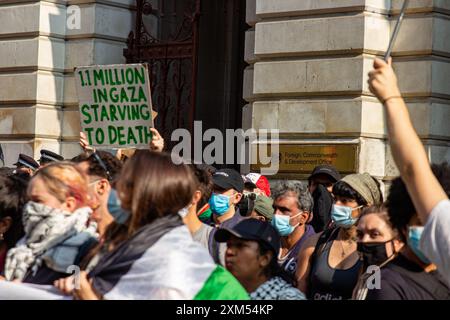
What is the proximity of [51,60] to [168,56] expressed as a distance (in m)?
1.59

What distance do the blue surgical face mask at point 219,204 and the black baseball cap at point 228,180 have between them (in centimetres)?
8

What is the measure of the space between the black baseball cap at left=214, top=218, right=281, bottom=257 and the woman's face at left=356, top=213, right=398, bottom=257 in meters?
0.57

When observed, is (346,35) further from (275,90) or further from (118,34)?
(118,34)

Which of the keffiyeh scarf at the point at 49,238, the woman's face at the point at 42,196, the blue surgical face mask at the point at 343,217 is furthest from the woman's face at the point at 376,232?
the woman's face at the point at 42,196

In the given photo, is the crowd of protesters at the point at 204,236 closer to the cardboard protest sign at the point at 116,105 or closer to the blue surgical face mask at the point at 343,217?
the blue surgical face mask at the point at 343,217

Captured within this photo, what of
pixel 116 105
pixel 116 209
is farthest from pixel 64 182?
pixel 116 105

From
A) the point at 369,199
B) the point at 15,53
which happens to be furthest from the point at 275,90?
the point at 369,199

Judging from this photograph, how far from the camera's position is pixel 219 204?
8.17 m

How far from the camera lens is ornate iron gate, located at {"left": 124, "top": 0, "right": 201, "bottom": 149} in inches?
525

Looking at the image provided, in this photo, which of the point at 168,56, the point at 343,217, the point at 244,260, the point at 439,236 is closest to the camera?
the point at 439,236

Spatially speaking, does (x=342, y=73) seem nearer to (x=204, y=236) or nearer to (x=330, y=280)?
(x=204, y=236)

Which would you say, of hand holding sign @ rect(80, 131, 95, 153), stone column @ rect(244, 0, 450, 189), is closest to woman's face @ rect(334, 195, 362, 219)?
hand holding sign @ rect(80, 131, 95, 153)

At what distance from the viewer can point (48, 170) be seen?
535 cm
